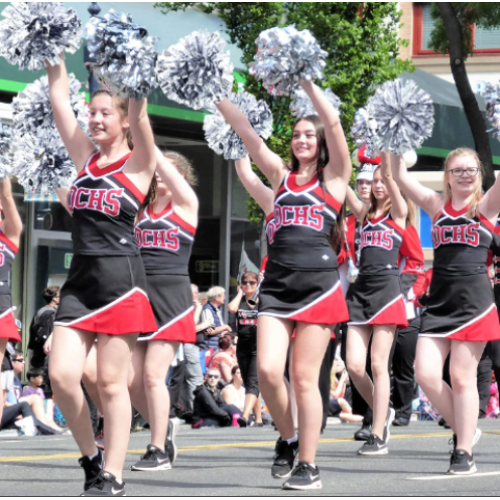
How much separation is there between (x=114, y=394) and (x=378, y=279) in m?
3.70

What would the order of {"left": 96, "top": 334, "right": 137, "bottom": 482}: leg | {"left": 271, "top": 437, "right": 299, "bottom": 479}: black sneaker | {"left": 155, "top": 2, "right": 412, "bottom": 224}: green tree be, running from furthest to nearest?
{"left": 155, "top": 2, "right": 412, "bottom": 224}: green tree, {"left": 271, "top": 437, "right": 299, "bottom": 479}: black sneaker, {"left": 96, "top": 334, "right": 137, "bottom": 482}: leg

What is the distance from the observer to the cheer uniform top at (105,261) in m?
5.40

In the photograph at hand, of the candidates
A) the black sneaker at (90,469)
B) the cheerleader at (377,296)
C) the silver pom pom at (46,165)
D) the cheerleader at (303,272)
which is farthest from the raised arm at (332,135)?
the cheerleader at (377,296)

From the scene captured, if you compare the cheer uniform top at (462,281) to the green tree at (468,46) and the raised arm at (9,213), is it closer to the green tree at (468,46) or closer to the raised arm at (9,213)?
the raised arm at (9,213)

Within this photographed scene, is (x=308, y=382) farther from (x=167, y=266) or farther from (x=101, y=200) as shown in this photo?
(x=167, y=266)

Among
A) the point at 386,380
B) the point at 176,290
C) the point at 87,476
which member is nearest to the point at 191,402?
the point at 386,380

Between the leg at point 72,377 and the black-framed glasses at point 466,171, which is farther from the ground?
the black-framed glasses at point 466,171

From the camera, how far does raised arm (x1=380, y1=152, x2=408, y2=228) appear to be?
757 centimetres

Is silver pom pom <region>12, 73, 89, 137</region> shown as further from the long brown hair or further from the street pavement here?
the street pavement

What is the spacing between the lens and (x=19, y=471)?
697 cm

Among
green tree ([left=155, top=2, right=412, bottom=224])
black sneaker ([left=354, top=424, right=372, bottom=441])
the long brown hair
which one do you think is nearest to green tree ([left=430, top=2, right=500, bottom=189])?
green tree ([left=155, top=2, right=412, bottom=224])

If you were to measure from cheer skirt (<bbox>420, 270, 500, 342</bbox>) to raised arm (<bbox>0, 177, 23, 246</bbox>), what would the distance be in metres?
2.41

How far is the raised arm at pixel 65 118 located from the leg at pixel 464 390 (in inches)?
95.2

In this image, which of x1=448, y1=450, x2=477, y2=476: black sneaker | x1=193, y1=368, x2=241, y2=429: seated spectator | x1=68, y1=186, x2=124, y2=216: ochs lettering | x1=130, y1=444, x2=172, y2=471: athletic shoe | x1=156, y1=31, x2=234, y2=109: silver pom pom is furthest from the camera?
x1=193, y1=368, x2=241, y2=429: seated spectator
